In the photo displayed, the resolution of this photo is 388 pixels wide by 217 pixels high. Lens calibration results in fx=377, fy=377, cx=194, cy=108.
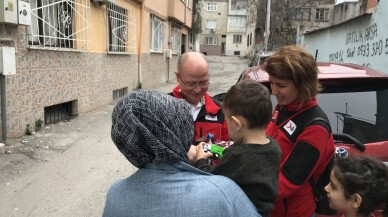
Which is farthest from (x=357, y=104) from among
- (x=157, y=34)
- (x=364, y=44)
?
(x=157, y=34)

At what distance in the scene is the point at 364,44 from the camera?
9891 mm

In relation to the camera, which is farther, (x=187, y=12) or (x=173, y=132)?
(x=187, y=12)

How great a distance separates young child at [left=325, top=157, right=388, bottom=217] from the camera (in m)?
1.77

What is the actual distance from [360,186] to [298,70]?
2.07 ft

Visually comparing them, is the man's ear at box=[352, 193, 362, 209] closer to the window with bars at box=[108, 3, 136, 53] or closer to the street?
the street

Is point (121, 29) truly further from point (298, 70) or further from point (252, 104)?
point (252, 104)

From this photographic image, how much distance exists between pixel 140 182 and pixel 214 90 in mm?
14878

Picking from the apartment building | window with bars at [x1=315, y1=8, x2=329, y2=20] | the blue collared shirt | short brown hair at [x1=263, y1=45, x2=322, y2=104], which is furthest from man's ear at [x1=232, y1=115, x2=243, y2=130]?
the apartment building

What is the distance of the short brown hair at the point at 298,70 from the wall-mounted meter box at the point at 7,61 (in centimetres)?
501

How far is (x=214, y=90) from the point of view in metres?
16.1

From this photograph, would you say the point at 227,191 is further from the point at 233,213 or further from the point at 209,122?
the point at 209,122

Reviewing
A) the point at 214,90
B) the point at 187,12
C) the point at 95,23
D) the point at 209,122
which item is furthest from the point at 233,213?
the point at 187,12

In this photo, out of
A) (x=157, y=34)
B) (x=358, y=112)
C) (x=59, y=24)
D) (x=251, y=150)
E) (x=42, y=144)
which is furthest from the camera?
(x=157, y=34)

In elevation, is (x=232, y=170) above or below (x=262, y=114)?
below
